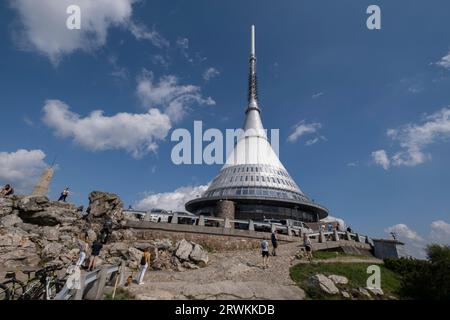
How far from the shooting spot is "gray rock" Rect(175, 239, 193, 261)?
1778cm

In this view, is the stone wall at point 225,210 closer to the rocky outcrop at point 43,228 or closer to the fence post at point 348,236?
the rocky outcrop at point 43,228

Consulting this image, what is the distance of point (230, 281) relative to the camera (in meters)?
13.1

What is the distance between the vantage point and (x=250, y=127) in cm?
6488

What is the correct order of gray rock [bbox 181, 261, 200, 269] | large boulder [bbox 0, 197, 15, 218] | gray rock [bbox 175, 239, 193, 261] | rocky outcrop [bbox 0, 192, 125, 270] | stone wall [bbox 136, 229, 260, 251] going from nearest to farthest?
gray rock [bbox 181, 261, 200, 269] < gray rock [bbox 175, 239, 193, 261] < rocky outcrop [bbox 0, 192, 125, 270] < large boulder [bbox 0, 197, 15, 218] < stone wall [bbox 136, 229, 260, 251]

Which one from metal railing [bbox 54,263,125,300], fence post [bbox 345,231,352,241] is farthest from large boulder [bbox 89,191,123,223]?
fence post [bbox 345,231,352,241]

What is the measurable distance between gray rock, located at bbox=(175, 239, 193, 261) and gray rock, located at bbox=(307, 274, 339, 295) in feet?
26.8

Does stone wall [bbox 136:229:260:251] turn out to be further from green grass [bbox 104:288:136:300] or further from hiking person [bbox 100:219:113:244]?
green grass [bbox 104:288:136:300]

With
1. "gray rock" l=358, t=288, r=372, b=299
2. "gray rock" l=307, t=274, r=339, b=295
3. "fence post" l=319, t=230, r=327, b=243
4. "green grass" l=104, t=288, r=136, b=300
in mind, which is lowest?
"green grass" l=104, t=288, r=136, b=300

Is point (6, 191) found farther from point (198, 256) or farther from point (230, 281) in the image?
point (230, 281)

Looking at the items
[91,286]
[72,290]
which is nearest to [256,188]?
[91,286]

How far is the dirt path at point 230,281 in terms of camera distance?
37.3 ft
